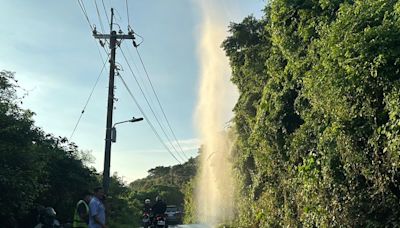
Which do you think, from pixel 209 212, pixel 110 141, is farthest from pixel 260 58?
pixel 209 212

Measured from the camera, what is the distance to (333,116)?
1072 centimetres

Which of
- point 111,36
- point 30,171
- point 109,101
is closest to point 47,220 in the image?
point 30,171

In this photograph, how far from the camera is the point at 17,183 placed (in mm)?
13812

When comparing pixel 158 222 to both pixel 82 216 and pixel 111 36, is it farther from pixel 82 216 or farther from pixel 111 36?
pixel 82 216

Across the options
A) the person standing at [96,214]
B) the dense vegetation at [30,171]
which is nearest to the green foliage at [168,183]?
the dense vegetation at [30,171]

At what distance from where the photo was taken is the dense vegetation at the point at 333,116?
30.7ft

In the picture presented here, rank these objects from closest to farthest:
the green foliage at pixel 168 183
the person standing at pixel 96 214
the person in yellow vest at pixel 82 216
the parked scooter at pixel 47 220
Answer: the person standing at pixel 96 214 < the person in yellow vest at pixel 82 216 < the parked scooter at pixel 47 220 < the green foliage at pixel 168 183

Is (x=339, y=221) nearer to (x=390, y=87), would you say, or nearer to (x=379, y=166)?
(x=379, y=166)

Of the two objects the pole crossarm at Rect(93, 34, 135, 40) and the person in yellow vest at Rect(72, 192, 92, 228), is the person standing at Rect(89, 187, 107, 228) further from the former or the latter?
the pole crossarm at Rect(93, 34, 135, 40)

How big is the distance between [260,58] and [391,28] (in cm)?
1226

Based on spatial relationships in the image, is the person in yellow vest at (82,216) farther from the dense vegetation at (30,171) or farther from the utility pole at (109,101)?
the utility pole at (109,101)

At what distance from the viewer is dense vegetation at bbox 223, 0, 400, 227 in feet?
30.7

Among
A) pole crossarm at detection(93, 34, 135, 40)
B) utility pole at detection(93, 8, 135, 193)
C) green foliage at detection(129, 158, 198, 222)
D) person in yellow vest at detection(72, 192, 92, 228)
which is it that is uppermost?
green foliage at detection(129, 158, 198, 222)

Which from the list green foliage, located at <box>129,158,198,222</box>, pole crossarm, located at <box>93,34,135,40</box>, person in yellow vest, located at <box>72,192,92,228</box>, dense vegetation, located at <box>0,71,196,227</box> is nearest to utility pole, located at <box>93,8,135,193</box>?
pole crossarm, located at <box>93,34,135,40</box>
